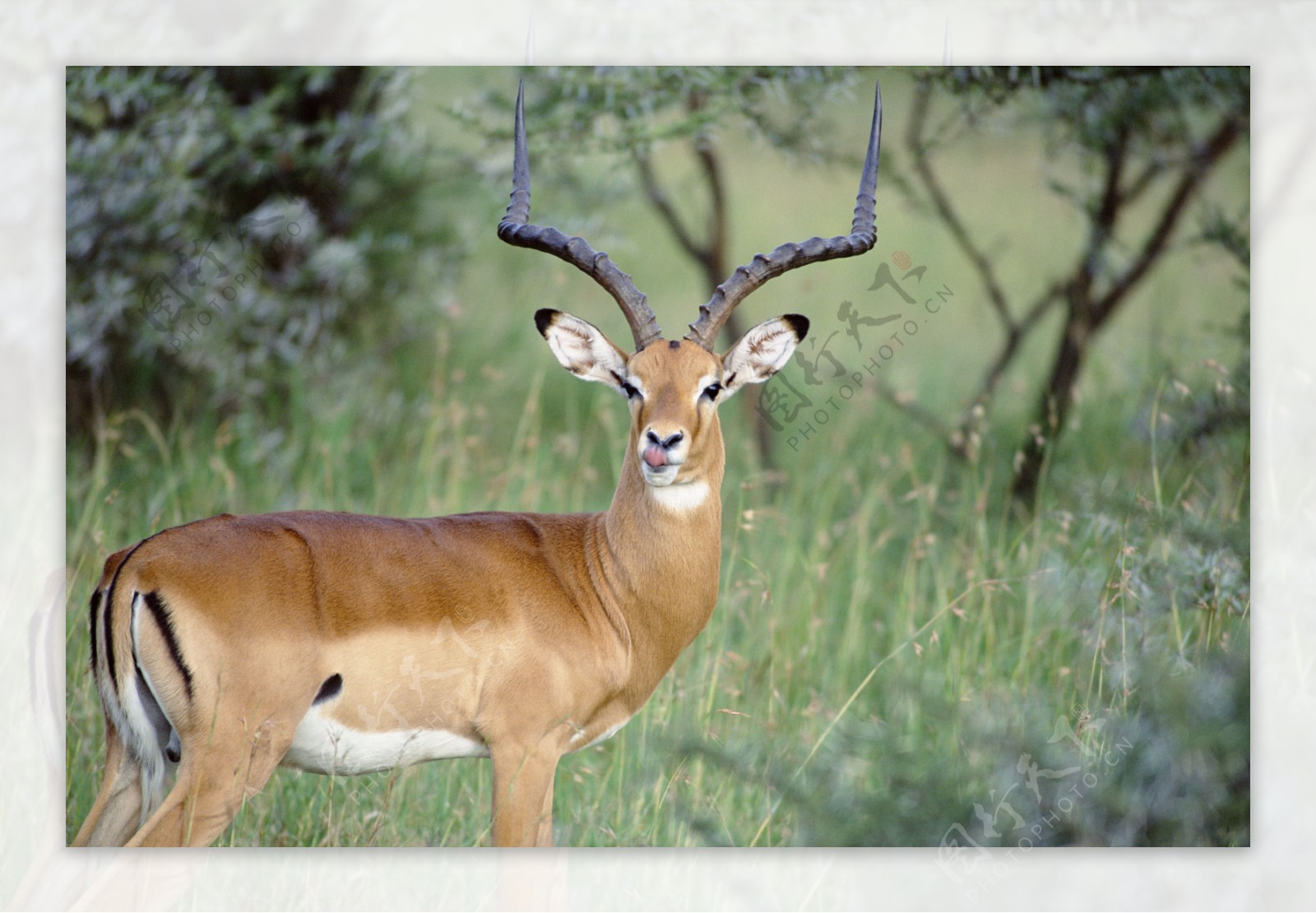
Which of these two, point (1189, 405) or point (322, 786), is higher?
point (1189, 405)

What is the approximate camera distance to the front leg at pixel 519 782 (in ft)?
12.3

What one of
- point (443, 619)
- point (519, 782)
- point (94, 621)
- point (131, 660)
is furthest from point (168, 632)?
point (519, 782)

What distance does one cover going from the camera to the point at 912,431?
5.84m

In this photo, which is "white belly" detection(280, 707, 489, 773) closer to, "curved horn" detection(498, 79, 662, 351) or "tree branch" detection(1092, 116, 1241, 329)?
"curved horn" detection(498, 79, 662, 351)

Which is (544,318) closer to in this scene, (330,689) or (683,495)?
(683,495)

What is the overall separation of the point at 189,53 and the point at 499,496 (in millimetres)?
1910

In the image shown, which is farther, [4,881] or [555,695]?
[4,881]

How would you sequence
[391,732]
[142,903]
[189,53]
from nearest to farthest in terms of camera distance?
[391,732] → [142,903] → [189,53]

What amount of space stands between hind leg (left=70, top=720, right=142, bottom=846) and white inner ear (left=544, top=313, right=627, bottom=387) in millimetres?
1517

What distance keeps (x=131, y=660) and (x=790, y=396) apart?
9.40 ft

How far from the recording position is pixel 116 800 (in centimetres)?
375

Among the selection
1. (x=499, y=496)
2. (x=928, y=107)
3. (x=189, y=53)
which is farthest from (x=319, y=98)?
(x=928, y=107)

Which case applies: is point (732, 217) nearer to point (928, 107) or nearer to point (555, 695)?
point (928, 107)

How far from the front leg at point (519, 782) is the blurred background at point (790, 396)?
1.85ft
